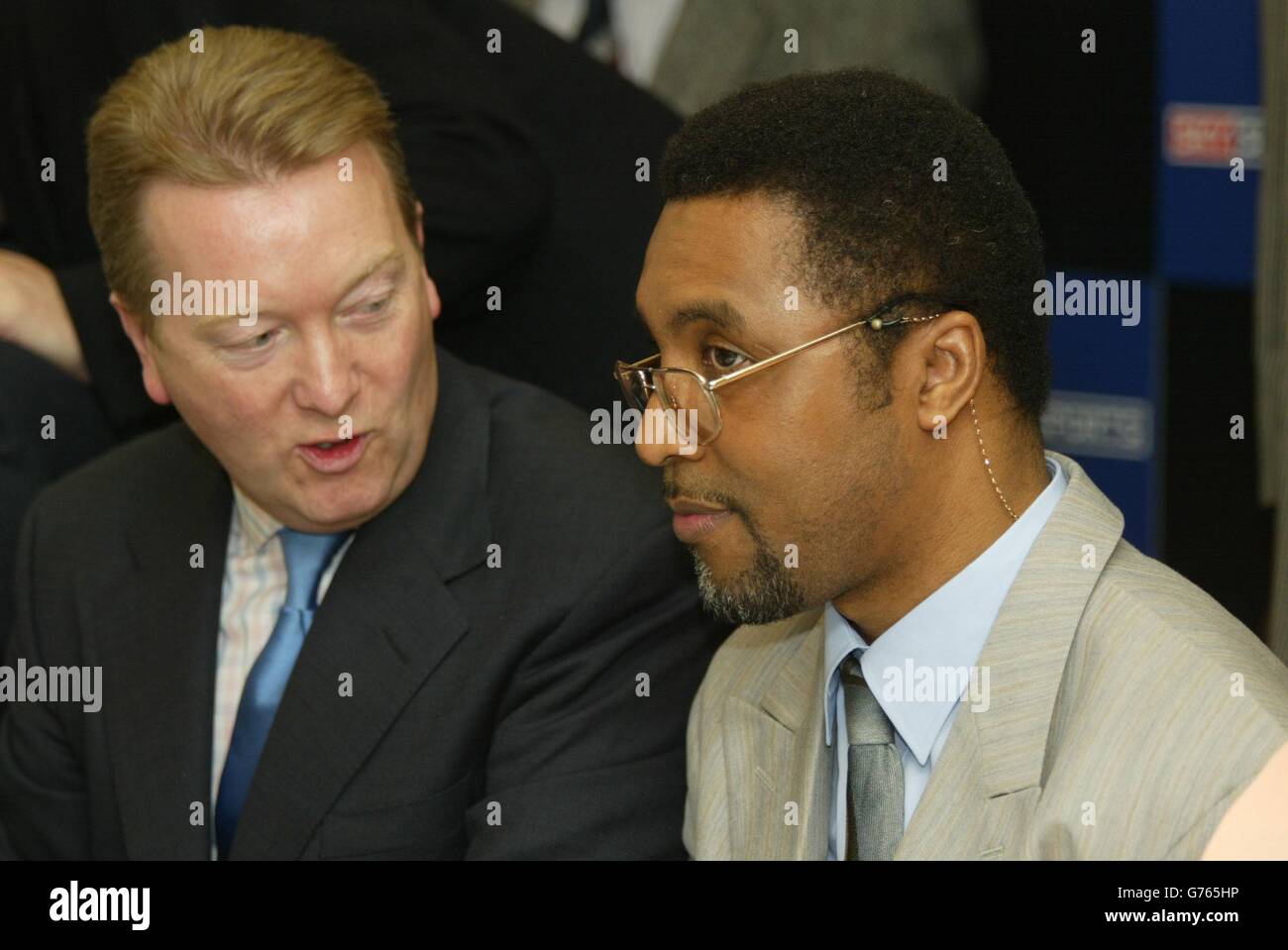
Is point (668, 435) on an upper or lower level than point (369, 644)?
upper

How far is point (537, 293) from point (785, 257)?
3.03 ft

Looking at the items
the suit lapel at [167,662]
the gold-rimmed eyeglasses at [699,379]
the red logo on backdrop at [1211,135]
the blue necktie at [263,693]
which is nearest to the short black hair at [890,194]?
the gold-rimmed eyeglasses at [699,379]

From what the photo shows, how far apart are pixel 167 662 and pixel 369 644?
30 cm

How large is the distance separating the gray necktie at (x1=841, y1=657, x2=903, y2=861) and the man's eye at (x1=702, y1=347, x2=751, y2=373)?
36 centimetres

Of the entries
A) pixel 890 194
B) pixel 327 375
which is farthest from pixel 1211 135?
pixel 327 375

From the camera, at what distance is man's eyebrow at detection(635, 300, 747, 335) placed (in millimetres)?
1651

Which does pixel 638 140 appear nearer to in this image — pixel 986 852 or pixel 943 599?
pixel 943 599

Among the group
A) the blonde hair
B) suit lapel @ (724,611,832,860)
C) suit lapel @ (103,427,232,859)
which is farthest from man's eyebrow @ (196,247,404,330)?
suit lapel @ (724,611,832,860)

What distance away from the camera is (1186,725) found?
1470 mm

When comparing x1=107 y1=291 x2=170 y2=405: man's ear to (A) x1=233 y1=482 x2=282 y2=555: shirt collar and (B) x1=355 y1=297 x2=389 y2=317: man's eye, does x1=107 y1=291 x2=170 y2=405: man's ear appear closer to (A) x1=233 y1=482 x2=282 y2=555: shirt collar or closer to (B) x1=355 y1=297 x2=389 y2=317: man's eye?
(A) x1=233 y1=482 x2=282 y2=555: shirt collar

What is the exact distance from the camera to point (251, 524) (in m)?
2.22

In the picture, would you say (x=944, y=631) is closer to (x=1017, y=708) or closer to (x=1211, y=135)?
(x=1017, y=708)
